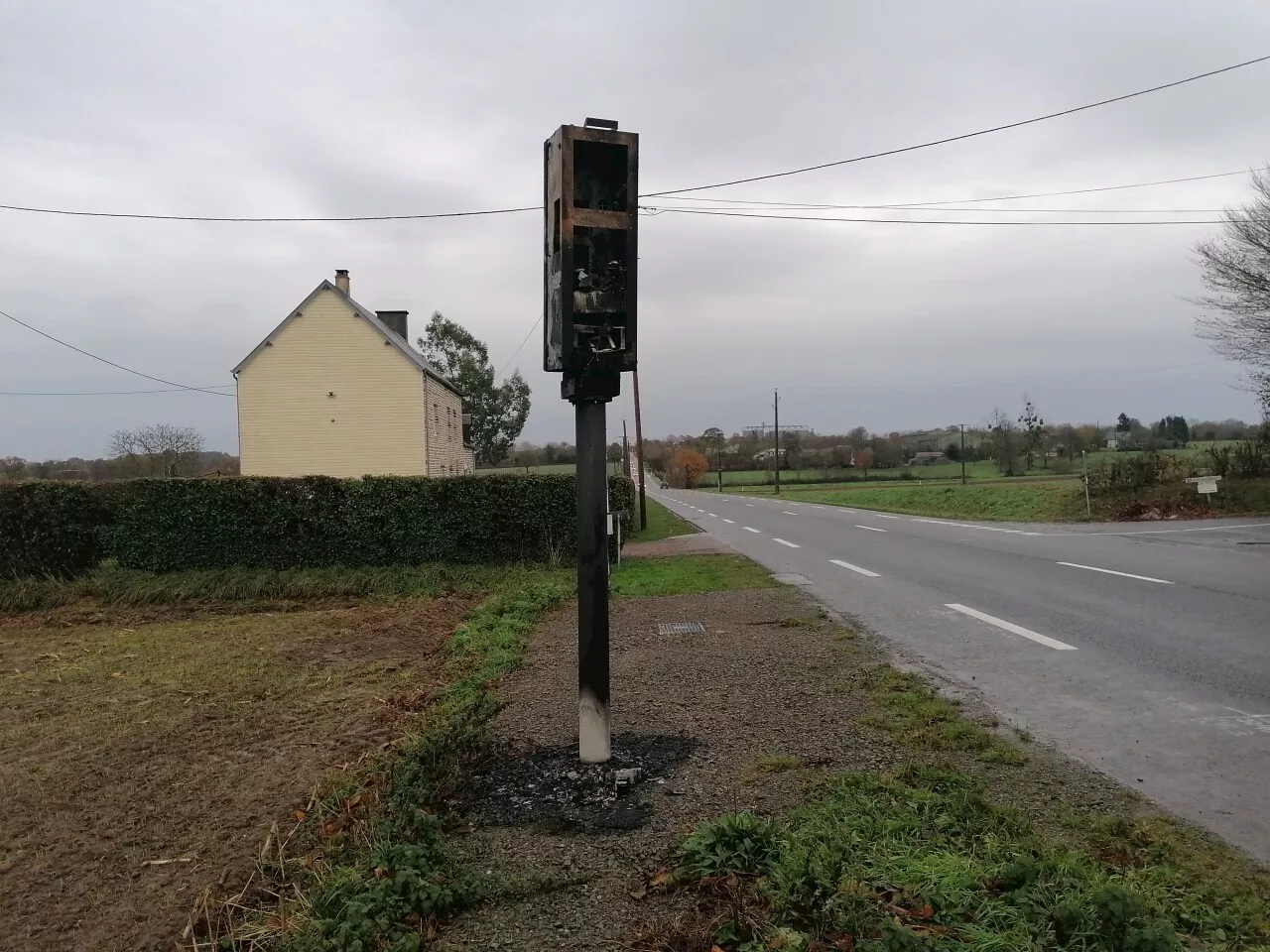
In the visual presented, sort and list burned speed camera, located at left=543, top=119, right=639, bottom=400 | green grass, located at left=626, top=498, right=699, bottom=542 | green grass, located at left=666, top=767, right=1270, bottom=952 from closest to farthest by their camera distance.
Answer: green grass, located at left=666, top=767, right=1270, bottom=952 < burned speed camera, located at left=543, top=119, right=639, bottom=400 < green grass, located at left=626, top=498, right=699, bottom=542

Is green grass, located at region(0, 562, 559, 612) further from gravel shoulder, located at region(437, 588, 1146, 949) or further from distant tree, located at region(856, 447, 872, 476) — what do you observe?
distant tree, located at region(856, 447, 872, 476)

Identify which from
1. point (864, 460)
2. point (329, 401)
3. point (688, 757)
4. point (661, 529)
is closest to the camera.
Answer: point (688, 757)

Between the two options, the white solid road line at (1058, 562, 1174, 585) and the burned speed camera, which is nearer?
the burned speed camera

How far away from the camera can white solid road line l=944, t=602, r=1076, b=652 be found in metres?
7.89

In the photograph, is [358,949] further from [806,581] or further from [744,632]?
[806,581]

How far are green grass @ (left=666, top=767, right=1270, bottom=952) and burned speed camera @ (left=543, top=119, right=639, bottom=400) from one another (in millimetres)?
2383

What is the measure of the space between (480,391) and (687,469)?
3643 cm

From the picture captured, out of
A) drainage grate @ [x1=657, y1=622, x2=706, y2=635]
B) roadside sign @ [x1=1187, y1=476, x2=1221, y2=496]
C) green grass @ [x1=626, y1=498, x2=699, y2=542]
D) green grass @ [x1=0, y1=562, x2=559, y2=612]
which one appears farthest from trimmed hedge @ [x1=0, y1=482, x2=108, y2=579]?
roadside sign @ [x1=1187, y1=476, x2=1221, y2=496]

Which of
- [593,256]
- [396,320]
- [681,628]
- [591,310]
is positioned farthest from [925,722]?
[396,320]

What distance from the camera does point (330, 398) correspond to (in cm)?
3052

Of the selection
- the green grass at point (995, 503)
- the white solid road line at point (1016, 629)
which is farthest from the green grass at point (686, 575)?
the green grass at point (995, 503)

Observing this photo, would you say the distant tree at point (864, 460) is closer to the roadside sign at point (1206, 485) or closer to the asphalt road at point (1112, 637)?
the roadside sign at point (1206, 485)

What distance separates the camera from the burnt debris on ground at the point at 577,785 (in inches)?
165

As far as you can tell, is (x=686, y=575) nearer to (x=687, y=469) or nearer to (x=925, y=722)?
(x=925, y=722)
